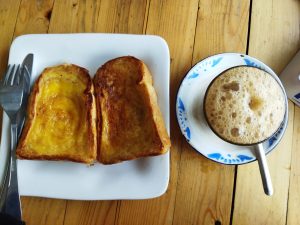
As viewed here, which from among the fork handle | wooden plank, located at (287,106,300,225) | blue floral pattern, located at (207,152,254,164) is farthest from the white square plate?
wooden plank, located at (287,106,300,225)

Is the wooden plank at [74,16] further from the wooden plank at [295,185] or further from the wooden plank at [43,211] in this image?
the wooden plank at [295,185]

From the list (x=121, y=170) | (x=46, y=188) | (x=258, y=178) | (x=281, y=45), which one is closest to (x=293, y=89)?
(x=281, y=45)

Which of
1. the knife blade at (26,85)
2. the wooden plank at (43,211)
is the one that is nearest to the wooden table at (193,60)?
the wooden plank at (43,211)

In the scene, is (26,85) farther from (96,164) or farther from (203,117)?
(203,117)

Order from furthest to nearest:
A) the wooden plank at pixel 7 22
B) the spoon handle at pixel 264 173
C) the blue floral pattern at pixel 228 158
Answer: the wooden plank at pixel 7 22, the blue floral pattern at pixel 228 158, the spoon handle at pixel 264 173

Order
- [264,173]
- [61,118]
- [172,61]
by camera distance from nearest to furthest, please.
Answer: [264,173] → [61,118] → [172,61]

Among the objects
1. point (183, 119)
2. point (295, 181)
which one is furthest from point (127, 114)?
point (295, 181)
